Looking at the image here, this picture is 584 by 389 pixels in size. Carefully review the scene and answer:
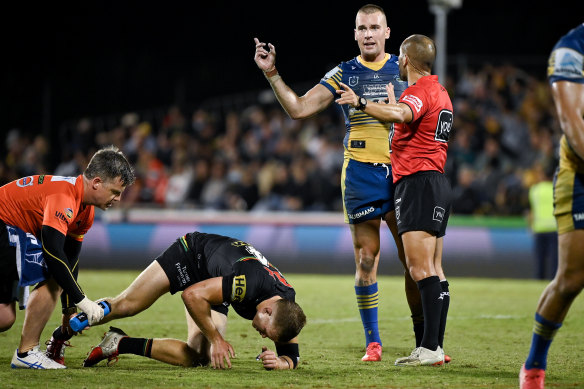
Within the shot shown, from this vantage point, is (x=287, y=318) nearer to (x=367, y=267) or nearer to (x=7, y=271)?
(x=367, y=267)

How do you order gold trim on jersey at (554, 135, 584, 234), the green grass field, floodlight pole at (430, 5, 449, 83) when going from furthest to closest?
1. floodlight pole at (430, 5, 449, 83)
2. the green grass field
3. gold trim on jersey at (554, 135, 584, 234)

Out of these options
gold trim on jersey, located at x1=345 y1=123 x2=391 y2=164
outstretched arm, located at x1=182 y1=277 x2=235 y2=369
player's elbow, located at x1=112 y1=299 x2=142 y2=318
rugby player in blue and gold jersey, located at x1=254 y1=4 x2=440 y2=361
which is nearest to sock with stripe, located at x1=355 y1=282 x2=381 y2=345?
rugby player in blue and gold jersey, located at x1=254 y1=4 x2=440 y2=361

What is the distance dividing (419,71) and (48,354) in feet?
11.6

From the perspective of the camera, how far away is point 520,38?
74.2 feet

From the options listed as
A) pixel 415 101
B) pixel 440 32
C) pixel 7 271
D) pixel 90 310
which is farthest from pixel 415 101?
pixel 440 32

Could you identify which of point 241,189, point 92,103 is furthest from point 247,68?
point 241,189

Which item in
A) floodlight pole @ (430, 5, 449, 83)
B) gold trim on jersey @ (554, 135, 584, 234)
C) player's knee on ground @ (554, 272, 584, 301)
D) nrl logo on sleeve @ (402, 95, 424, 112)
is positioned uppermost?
floodlight pole @ (430, 5, 449, 83)

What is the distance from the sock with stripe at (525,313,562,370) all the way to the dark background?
16822mm

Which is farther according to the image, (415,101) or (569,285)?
(415,101)

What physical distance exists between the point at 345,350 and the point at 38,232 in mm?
2771

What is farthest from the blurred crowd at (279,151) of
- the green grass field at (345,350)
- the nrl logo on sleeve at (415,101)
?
the nrl logo on sleeve at (415,101)

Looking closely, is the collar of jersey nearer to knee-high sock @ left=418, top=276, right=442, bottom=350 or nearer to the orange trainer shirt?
knee-high sock @ left=418, top=276, right=442, bottom=350

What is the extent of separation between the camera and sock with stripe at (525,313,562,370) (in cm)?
471

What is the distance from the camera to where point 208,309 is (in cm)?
560
